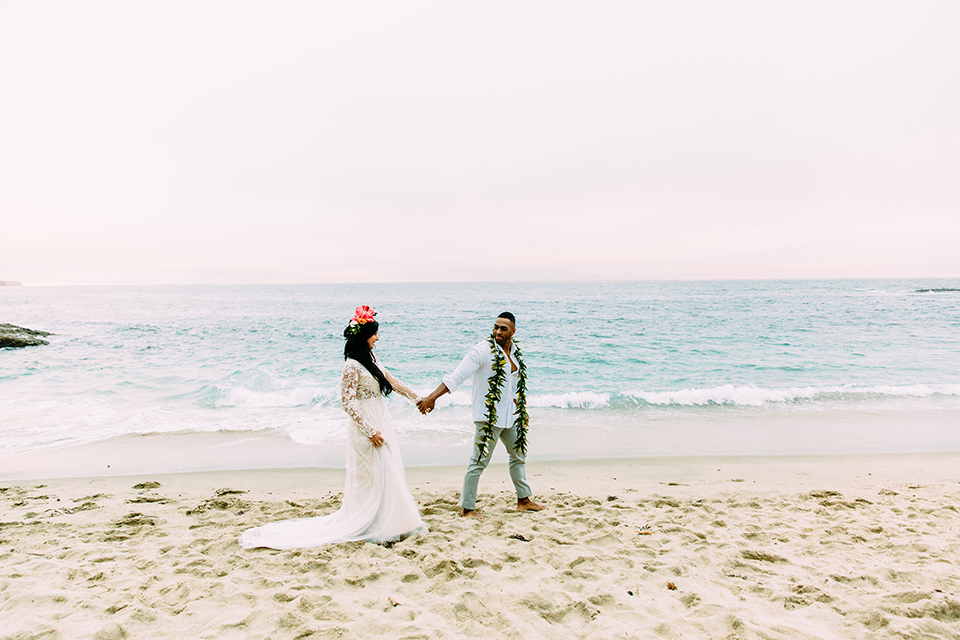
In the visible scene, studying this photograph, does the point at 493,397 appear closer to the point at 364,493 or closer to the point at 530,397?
the point at 364,493

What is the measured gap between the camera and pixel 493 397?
17.6 feet

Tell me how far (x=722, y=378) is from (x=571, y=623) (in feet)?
49.7

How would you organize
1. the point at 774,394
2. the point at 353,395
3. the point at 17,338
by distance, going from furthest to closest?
the point at 17,338
the point at 774,394
the point at 353,395

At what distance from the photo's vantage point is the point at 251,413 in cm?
1188

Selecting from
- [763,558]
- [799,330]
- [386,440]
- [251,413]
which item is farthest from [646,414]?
[799,330]

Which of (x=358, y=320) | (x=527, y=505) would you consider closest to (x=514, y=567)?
(x=527, y=505)

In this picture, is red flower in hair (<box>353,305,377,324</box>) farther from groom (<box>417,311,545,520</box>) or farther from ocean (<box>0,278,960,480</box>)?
ocean (<box>0,278,960,480</box>)

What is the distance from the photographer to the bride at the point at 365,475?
4766mm

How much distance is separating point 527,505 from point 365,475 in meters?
1.96

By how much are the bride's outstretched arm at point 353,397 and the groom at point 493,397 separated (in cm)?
67

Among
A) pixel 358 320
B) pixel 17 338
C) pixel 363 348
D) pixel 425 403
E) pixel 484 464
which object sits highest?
pixel 358 320

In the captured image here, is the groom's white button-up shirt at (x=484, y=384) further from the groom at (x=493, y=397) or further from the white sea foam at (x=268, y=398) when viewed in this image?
the white sea foam at (x=268, y=398)

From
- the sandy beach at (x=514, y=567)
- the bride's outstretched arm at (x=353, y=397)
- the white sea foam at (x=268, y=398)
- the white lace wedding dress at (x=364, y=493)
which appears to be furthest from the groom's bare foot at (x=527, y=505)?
the white sea foam at (x=268, y=398)

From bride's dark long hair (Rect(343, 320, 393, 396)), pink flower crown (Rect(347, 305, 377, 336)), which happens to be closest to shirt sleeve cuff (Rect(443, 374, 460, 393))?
bride's dark long hair (Rect(343, 320, 393, 396))
